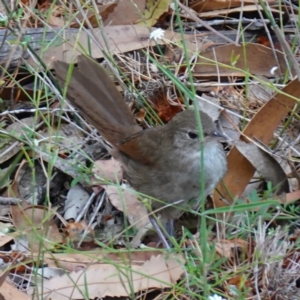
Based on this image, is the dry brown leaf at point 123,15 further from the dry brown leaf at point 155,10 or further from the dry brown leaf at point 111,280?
the dry brown leaf at point 111,280

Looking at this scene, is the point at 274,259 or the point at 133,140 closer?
the point at 274,259

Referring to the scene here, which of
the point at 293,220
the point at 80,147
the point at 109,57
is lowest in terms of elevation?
the point at 293,220

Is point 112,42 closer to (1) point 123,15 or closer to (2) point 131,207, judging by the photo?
(1) point 123,15

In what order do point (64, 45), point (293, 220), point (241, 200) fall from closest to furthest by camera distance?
1. point (293, 220)
2. point (241, 200)
3. point (64, 45)

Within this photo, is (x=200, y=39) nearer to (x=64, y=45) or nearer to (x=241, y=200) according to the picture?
(x=64, y=45)

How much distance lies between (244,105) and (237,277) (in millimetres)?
1526

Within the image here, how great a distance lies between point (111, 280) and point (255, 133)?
1.38m

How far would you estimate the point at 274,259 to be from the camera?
12.0 ft

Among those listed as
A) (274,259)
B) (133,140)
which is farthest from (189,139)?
(274,259)

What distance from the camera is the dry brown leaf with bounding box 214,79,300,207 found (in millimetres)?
4473

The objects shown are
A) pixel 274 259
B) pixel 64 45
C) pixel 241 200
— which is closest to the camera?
pixel 274 259

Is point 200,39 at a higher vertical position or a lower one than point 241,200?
higher

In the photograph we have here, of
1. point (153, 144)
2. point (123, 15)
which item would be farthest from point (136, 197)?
point (123, 15)

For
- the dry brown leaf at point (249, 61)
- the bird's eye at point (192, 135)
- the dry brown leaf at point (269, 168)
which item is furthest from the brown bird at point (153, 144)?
the dry brown leaf at point (249, 61)
